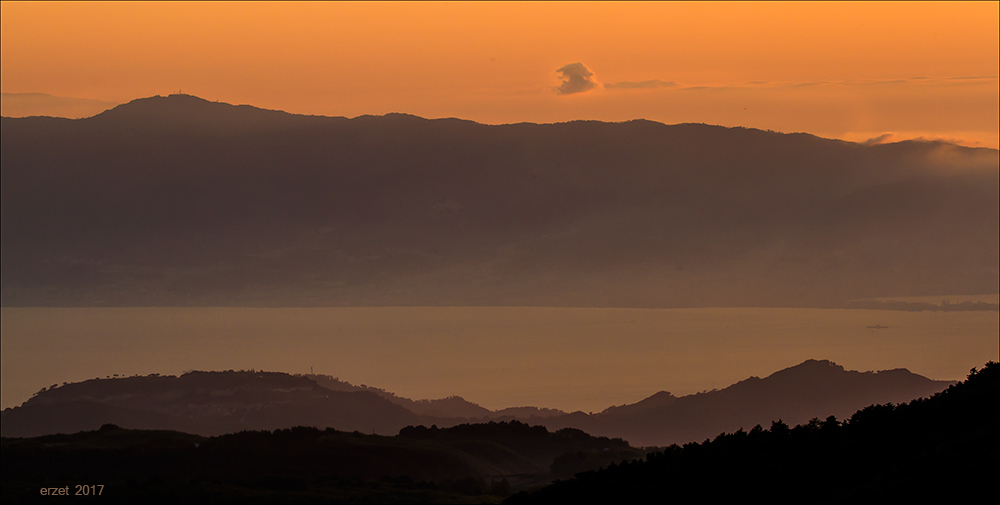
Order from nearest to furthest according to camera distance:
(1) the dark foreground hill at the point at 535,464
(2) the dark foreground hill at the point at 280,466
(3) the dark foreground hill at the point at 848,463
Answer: (3) the dark foreground hill at the point at 848,463 → (1) the dark foreground hill at the point at 535,464 → (2) the dark foreground hill at the point at 280,466

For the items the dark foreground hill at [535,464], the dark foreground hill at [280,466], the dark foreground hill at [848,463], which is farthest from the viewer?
the dark foreground hill at [280,466]

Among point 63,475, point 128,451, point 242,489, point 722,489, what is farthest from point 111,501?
point 722,489

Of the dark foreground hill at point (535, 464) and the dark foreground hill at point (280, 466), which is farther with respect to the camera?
the dark foreground hill at point (280, 466)

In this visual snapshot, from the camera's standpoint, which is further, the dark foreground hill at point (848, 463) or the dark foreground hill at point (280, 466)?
the dark foreground hill at point (280, 466)

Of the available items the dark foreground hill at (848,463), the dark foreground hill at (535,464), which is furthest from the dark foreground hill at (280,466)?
the dark foreground hill at (848,463)

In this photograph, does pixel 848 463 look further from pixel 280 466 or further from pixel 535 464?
pixel 535 464

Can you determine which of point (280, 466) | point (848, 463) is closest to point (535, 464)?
point (280, 466)

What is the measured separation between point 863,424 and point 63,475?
67.3 m

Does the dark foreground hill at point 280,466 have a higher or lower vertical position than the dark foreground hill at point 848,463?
higher

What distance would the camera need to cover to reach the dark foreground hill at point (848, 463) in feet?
71.7

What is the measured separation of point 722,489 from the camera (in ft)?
92.8

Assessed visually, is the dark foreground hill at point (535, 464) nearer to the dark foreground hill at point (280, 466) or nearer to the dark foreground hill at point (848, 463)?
the dark foreground hill at point (848, 463)

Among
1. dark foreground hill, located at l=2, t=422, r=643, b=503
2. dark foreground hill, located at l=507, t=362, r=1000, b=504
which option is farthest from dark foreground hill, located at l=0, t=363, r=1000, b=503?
dark foreground hill, located at l=2, t=422, r=643, b=503

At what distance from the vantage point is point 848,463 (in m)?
27.2
